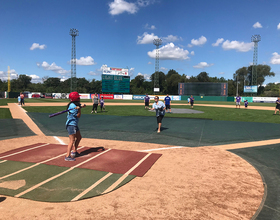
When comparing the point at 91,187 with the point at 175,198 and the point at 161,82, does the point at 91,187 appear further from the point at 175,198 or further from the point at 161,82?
the point at 161,82

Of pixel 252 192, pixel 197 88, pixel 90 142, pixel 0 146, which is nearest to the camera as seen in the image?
pixel 252 192

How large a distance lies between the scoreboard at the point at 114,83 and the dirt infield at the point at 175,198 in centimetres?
5809

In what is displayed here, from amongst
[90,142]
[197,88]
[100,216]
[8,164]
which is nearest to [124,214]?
[100,216]

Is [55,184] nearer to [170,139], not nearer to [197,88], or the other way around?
[170,139]

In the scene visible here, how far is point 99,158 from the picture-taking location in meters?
6.13

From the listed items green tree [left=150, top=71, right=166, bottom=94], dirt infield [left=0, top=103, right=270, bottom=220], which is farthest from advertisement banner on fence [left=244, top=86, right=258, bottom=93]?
dirt infield [left=0, top=103, right=270, bottom=220]

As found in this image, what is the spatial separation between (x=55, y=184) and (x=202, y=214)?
9.91ft

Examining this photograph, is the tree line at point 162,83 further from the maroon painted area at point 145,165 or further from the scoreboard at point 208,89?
the maroon painted area at point 145,165

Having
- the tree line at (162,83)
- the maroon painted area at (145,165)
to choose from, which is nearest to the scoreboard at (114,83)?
the tree line at (162,83)

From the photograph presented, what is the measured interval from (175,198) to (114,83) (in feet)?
199

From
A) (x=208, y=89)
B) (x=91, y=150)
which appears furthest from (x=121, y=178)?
(x=208, y=89)

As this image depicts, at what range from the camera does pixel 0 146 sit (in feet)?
24.6

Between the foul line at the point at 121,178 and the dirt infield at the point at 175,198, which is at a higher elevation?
the foul line at the point at 121,178

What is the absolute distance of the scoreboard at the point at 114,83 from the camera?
62094mm
